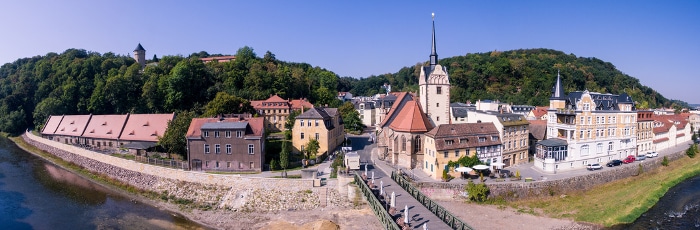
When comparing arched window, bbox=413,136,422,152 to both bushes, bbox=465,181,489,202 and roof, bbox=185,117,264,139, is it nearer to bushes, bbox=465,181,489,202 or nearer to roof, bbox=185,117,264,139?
bushes, bbox=465,181,489,202

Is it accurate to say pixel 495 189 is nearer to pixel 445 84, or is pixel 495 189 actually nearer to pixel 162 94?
pixel 445 84

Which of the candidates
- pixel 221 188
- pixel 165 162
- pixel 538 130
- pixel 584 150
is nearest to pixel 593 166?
pixel 584 150

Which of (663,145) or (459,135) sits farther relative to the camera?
(663,145)

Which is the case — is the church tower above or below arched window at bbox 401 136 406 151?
above

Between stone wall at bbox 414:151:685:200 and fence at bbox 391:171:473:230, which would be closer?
fence at bbox 391:171:473:230

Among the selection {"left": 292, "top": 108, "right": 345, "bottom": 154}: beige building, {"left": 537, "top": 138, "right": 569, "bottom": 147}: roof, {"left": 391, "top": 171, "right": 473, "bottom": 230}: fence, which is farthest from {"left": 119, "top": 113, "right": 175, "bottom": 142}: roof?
{"left": 537, "top": 138, "right": 569, "bottom": 147}: roof

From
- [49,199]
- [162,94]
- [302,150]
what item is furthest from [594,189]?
[162,94]

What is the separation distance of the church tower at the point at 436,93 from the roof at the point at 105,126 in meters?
37.6

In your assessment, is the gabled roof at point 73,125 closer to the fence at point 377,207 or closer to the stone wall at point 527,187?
the fence at point 377,207

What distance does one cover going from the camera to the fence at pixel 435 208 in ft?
70.1

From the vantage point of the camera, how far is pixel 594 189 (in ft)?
116

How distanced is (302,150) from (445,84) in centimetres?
1697

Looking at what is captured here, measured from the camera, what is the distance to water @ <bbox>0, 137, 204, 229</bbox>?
1172 inches

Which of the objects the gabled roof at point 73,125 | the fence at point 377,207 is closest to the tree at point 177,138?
the gabled roof at point 73,125
